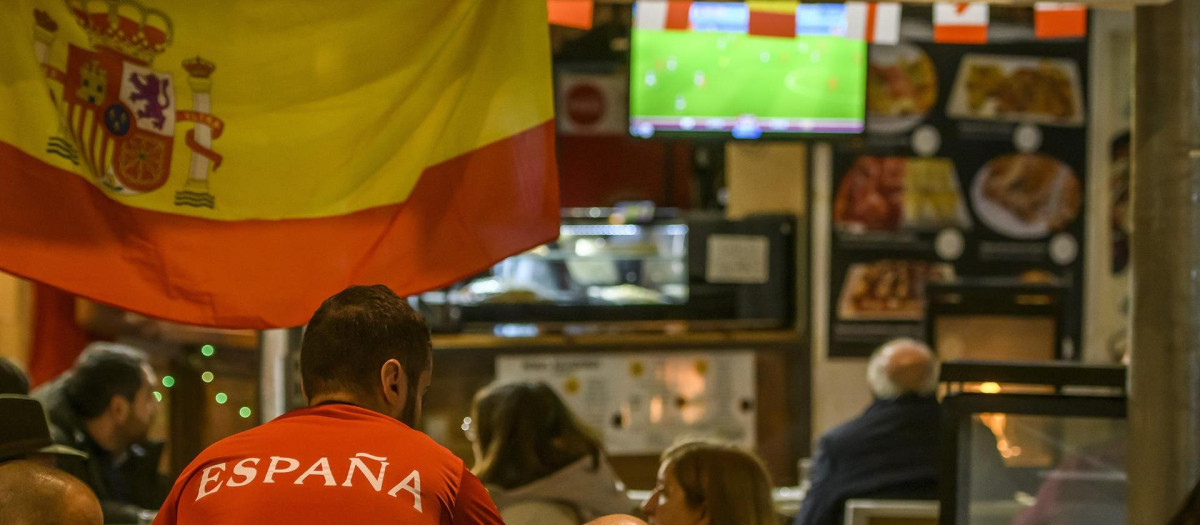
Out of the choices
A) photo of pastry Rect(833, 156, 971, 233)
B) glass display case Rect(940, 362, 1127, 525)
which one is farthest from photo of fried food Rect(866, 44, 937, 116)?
glass display case Rect(940, 362, 1127, 525)

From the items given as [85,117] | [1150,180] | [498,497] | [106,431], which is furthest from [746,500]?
[106,431]

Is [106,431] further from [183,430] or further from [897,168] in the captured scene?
[897,168]

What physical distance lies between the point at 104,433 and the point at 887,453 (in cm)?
318

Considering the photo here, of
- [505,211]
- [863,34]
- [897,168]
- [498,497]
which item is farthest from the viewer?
[897,168]

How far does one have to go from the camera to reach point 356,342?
227 cm

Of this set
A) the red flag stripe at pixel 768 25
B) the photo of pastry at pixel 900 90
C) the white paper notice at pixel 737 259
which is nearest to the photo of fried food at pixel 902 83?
the photo of pastry at pixel 900 90

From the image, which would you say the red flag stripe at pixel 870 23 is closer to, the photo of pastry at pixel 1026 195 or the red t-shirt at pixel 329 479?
the red t-shirt at pixel 329 479

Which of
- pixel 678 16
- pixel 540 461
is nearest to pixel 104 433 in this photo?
pixel 540 461

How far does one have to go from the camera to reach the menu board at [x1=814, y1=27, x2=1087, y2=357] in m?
7.79

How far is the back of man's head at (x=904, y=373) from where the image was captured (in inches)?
199

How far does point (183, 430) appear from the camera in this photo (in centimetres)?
696

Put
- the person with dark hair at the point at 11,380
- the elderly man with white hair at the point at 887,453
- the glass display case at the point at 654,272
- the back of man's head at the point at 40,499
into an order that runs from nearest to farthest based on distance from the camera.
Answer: the back of man's head at the point at 40,499
the person with dark hair at the point at 11,380
the elderly man with white hair at the point at 887,453
the glass display case at the point at 654,272

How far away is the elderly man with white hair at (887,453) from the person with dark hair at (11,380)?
9.90 ft

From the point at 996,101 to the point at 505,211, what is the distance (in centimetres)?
567
